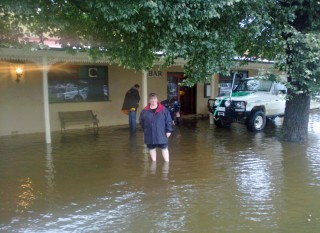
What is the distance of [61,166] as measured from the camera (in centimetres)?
786

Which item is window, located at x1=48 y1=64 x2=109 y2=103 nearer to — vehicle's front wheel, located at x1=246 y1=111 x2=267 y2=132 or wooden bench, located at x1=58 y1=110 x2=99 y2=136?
wooden bench, located at x1=58 y1=110 x2=99 y2=136

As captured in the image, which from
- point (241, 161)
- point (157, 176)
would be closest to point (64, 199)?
point (157, 176)

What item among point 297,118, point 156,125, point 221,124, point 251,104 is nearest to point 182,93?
point 221,124

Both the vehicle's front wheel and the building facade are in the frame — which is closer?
the building facade

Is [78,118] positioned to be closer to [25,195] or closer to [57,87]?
[57,87]

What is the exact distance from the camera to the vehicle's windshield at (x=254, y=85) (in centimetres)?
1312

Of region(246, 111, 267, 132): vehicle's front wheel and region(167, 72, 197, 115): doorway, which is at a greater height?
region(167, 72, 197, 115): doorway

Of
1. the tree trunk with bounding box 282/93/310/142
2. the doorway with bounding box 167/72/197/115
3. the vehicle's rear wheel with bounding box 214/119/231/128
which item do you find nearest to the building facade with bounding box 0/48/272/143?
the doorway with bounding box 167/72/197/115

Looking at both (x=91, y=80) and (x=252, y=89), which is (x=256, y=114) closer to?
(x=252, y=89)

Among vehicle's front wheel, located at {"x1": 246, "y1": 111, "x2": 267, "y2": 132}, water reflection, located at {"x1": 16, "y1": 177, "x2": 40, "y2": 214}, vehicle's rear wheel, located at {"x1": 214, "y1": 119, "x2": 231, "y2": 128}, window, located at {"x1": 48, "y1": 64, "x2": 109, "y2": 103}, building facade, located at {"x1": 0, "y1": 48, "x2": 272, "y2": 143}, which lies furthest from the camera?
vehicle's rear wheel, located at {"x1": 214, "y1": 119, "x2": 231, "y2": 128}

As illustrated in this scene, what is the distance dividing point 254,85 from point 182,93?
4662 mm

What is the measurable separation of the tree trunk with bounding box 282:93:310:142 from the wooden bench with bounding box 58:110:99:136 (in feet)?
20.4

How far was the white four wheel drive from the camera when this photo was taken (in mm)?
12359

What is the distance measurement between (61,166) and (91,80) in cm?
643
